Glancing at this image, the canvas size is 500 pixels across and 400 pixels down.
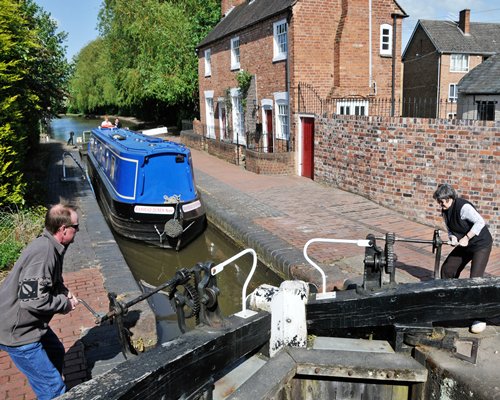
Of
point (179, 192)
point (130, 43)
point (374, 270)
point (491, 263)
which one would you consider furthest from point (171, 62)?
point (374, 270)

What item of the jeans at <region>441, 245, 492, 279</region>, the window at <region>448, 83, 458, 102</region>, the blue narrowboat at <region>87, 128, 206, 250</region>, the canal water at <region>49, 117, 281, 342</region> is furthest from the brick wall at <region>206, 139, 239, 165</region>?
the window at <region>448, 83, 458, 102</region>

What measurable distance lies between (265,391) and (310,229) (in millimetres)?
6450

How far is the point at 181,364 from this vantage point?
305 cm

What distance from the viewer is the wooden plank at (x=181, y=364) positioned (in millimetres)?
2693

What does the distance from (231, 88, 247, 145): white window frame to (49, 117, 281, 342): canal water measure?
10695mm

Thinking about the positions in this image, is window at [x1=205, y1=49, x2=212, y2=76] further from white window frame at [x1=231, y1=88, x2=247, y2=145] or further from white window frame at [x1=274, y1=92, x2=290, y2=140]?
white window frame at [x1=274, y1=92, x2=290, y2=140]

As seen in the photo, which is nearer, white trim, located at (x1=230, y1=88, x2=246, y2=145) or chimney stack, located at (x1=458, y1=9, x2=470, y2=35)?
white trim, located at (x1=230, y1=88, x2=246, y2=145)

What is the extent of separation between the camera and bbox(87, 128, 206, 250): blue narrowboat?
1073cm

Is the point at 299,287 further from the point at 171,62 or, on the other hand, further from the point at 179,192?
the point at 171,62

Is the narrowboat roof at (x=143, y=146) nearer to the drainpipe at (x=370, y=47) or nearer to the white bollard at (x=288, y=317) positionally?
the white bollard at (x=288, y=317)

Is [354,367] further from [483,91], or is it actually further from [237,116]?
[483,91]

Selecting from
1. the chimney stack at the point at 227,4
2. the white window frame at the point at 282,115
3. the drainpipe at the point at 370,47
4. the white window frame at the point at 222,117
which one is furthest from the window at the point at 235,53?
the drainpipe at the point at 370,47

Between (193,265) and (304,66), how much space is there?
33.6 ft

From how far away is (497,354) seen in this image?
4.04 meters
